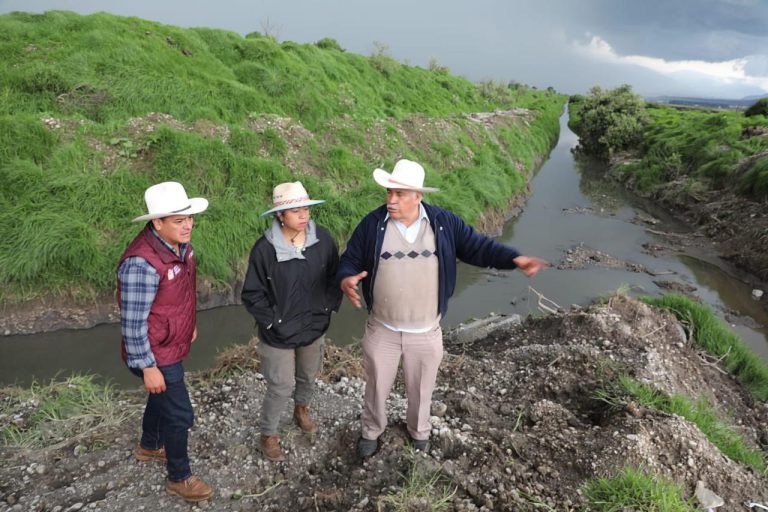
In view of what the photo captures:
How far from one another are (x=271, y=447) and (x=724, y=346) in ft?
21.7

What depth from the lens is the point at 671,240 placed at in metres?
14.6

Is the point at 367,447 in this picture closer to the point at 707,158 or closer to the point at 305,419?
the point at 305,419

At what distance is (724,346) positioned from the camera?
6539 millimetres

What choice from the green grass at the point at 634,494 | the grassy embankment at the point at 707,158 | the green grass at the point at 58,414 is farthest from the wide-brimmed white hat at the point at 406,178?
the grassy embankment at the point at 707,158

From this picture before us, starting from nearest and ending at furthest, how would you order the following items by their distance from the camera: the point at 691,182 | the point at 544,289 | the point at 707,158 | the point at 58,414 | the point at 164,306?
the point at 164,306 → the point at 58,414 → the point at 544,289 → the point at 691,182 → the point at 707,158

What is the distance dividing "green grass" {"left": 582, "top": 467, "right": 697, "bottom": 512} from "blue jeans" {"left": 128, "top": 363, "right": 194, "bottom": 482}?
3029 millimetres

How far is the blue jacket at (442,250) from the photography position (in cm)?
332

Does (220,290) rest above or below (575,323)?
below

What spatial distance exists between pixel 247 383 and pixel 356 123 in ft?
37.9

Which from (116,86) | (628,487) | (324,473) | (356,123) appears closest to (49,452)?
(324,473)

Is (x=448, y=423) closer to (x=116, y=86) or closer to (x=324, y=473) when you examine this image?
(x=324, y=473)

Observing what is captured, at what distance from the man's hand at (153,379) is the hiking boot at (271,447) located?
4.02ft

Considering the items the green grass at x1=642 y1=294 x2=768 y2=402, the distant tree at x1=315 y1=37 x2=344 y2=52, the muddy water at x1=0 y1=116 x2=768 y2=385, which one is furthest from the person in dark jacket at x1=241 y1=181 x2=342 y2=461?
the distant tree at x1=315 y1=37 x2=344 y2=52

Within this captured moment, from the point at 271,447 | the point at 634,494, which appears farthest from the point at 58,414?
the point at 634,494
